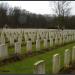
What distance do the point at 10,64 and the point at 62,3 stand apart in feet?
124

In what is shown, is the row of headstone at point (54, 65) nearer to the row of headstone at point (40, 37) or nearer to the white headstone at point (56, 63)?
the white headstone at point (56, 63)

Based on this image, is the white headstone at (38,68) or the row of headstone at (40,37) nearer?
the white headstone at (38,68)

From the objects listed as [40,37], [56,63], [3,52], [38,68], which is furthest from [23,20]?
[38,68]

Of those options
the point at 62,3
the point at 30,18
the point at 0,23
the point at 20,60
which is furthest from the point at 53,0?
the point at 20,60

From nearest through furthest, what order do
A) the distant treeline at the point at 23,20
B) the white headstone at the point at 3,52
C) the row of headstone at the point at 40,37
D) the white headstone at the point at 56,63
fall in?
the white headstone at the point at 56,63 < the white headstone at the point at 3,52 < the row of headstone at the point at 40,37 < the distant treeline at the point at 23,20

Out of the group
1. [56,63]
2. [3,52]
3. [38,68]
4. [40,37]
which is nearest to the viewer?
[38,68]

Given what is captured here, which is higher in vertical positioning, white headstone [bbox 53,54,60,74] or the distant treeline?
the distant treeline

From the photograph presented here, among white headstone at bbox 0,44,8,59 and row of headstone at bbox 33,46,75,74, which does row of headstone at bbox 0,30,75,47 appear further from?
row of headstone at bbox 33,46,75,74

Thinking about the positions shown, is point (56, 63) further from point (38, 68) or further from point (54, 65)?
point (38, 68)

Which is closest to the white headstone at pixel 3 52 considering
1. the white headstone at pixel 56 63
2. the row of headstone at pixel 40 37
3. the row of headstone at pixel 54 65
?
the row of headstone at pixel 54 65

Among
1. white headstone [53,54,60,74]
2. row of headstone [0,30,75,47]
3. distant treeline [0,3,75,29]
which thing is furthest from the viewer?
distant treeline [0,3,75,29]

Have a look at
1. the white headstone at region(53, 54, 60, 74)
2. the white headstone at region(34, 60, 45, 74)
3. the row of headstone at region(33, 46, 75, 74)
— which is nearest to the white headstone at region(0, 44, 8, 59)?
the row of headstone at region(33, 46, 75, 74)

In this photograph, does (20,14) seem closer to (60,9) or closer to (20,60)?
(60,9)

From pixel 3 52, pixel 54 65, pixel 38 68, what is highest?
pixel 38 68
